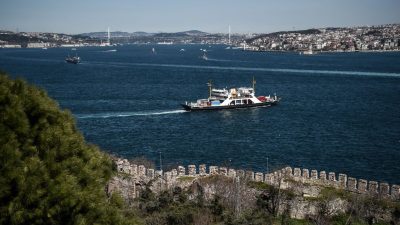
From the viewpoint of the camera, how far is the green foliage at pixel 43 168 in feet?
25.3

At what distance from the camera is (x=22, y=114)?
8.16 m

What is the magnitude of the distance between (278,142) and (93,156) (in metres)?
35.2

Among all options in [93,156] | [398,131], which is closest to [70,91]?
[398,131]

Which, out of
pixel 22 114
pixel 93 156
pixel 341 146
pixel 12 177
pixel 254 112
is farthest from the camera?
pixel 254 112

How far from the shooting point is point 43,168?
7.92 meters

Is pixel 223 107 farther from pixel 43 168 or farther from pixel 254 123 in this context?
pixel 43 168

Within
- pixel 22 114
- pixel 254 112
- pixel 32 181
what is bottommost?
pixel 254 112

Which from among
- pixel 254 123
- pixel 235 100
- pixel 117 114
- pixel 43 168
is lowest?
pixel 254 123

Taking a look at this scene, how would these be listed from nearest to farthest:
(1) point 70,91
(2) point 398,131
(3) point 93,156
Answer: (3) point 93,156
(2) point 398,131
(1) point 70,91

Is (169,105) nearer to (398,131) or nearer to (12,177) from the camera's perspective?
(398,131)

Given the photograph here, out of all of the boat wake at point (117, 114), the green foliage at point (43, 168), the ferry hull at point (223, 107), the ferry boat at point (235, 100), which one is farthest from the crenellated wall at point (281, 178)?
the ferry boat at point (235, 100)

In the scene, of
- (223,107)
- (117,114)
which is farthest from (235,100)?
(117,114)

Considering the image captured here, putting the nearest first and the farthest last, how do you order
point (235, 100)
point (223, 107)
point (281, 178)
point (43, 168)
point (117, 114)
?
point (43, 168)
point (281, 178)
point (117, 114)
point (223, 107)
point (235, 100)

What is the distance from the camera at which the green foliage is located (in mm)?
7707
